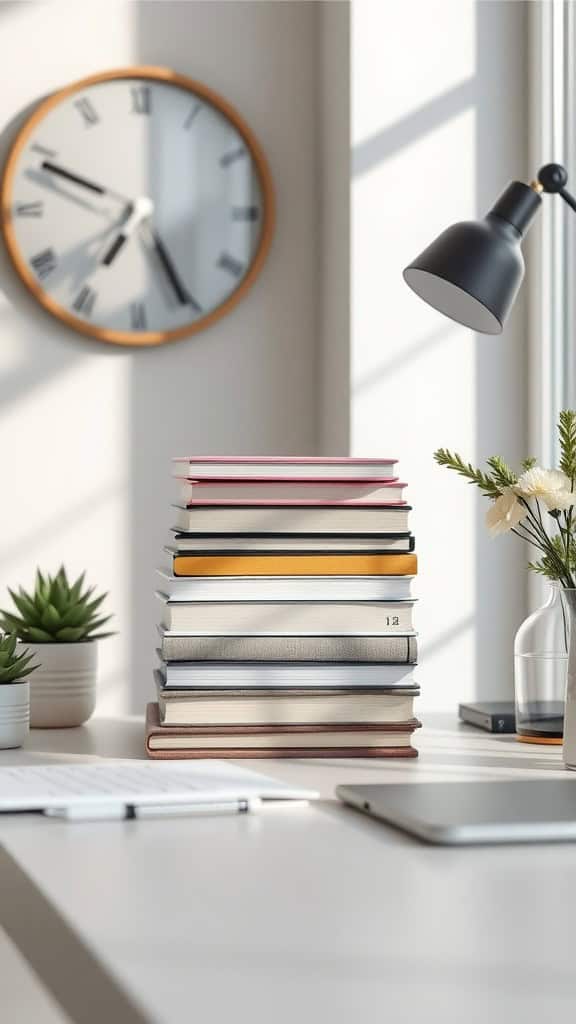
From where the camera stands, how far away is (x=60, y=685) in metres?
1.53

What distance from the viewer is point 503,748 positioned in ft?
4.40

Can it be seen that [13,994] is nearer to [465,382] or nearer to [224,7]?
[465,382]

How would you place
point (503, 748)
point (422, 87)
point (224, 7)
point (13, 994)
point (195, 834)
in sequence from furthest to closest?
point (224, 7) < point (422, 87) < point (13, 994) < point (503, 748) < point (195, 834)

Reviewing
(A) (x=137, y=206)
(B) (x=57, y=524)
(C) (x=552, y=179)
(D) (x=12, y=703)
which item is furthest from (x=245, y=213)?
(D) (x=12, y=703)

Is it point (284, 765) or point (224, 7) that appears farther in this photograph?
point (224, 7)

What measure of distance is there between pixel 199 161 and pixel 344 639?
174 cm

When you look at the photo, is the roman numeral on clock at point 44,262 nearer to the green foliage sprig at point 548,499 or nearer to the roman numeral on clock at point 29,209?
the roman numeral on clock at point 29,209

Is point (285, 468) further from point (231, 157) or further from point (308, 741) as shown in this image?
point (231, 157)

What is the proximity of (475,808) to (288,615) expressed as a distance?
410 millimetres

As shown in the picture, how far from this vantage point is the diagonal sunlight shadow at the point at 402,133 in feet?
8.59

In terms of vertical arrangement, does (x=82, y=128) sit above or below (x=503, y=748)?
above

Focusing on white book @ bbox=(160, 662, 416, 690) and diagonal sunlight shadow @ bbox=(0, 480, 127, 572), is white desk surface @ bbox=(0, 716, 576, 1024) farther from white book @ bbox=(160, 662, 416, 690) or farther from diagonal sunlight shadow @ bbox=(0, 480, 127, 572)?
diagonal sunlight shadow @ bbox=(0, 480, 127, 572)

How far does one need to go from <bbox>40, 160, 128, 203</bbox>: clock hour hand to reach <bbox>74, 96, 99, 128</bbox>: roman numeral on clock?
10cm

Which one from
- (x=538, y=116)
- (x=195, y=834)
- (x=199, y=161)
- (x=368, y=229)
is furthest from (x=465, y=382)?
(x=195, y=834)
